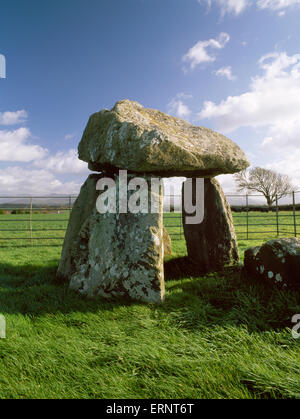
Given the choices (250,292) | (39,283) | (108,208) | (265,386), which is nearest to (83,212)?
(108,208)

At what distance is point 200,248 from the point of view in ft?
16.6

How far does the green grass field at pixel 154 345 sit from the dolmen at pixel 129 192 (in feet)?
1.15

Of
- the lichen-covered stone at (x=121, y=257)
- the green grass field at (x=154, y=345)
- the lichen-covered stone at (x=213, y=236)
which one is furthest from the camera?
the lichen-covered stone at (x=213, y=236)

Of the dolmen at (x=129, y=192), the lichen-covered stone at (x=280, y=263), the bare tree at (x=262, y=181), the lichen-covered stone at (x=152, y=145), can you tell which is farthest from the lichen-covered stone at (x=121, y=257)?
the bare tree at (x=262, y=181)

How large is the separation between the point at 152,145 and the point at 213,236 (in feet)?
7.96

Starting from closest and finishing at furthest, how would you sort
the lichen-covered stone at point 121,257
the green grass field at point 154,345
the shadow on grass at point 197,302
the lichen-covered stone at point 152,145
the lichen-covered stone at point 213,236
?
1. the green grass field at point 154,345
2. the shadow on grass at point 197,302
3. the lichen-covered stone at point 121,257
4. the lichen-covered stone at point 152,145
5. the lichen-covered stone at point 213,236

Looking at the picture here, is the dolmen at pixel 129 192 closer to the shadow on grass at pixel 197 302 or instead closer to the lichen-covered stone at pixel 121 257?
the lichen-covered stone at pixel 121 257

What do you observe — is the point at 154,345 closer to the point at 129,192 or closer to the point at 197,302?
the point at 197,302

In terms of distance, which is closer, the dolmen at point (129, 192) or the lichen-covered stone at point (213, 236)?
the dolmen at point (129, 192)

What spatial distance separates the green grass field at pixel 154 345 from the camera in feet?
6.10

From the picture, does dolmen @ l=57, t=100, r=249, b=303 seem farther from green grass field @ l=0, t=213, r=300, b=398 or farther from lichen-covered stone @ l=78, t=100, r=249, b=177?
green grass field @ l=0, t=213, r=300, b=398

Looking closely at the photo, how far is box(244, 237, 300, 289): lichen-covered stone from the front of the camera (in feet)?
11.1
